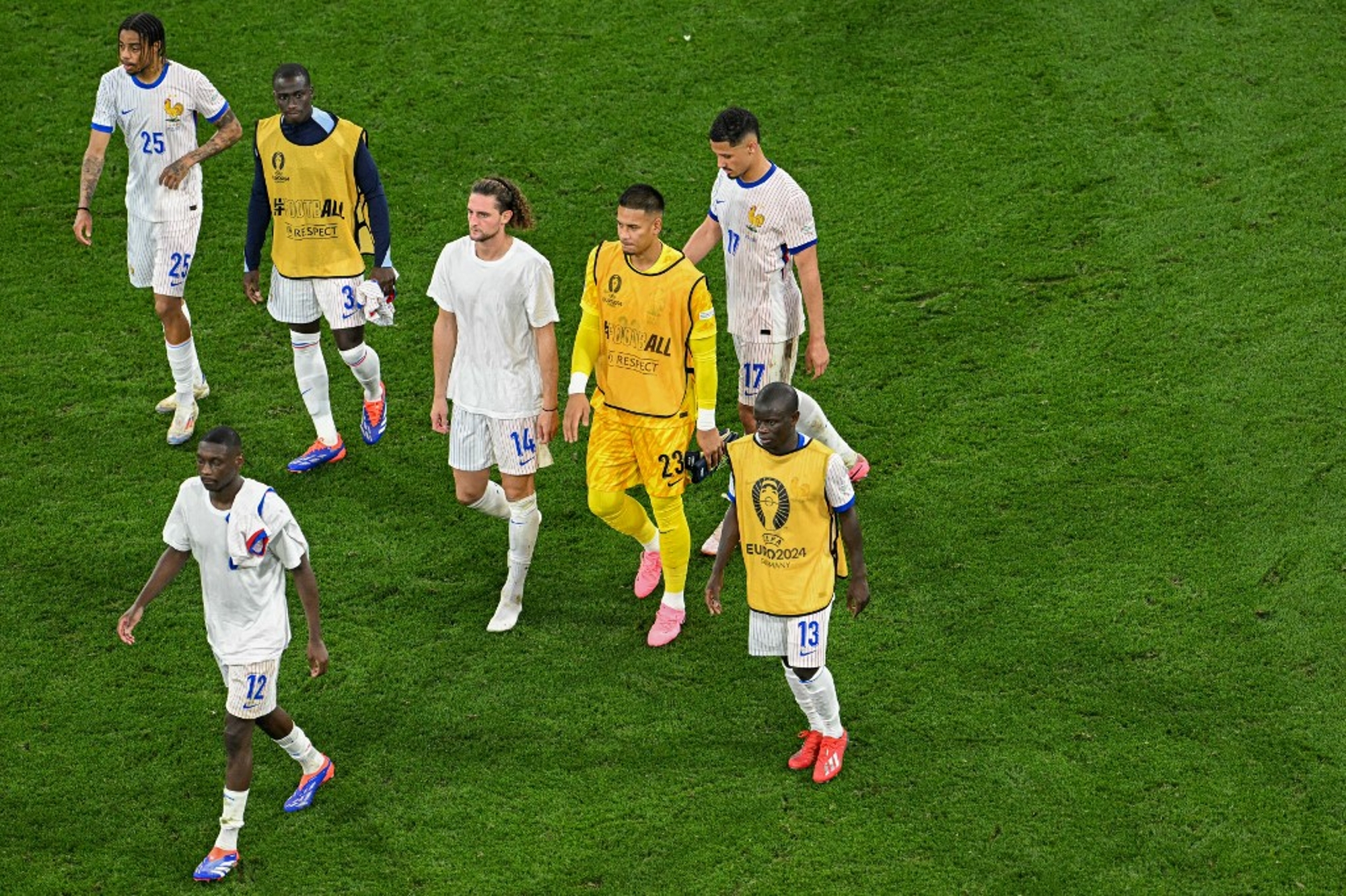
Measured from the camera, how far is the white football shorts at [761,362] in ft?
27.6

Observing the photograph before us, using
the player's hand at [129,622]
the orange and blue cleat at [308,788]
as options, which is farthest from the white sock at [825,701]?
the player's hand at [129,622]

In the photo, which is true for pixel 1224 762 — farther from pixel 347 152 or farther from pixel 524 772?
pixel 347 152

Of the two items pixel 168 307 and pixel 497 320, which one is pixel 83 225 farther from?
pixel 497 320

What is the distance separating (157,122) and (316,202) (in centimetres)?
117

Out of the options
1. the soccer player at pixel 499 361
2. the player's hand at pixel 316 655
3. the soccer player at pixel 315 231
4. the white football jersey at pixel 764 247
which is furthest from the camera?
the soccer player at pixel 315 231

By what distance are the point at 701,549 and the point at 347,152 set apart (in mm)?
2936

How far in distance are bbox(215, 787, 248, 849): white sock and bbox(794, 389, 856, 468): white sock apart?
338 cm

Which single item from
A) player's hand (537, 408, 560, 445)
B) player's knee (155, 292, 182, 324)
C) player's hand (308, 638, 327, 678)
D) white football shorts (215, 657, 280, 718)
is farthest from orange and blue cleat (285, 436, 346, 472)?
player's hand (308, 638, 327, 678)

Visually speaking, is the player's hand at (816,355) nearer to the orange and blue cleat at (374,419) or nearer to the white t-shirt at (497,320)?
the white t-shirt at (497,320)

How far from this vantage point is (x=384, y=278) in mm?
8938

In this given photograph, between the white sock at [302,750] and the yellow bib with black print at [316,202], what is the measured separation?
2935 mm

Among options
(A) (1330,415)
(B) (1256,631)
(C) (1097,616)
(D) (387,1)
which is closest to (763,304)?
(C) (1097,616)

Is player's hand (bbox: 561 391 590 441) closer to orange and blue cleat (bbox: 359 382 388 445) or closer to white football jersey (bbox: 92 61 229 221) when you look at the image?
orange and blue cleat (bbox: 359 382 388 445)

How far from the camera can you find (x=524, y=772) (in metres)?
7.39
